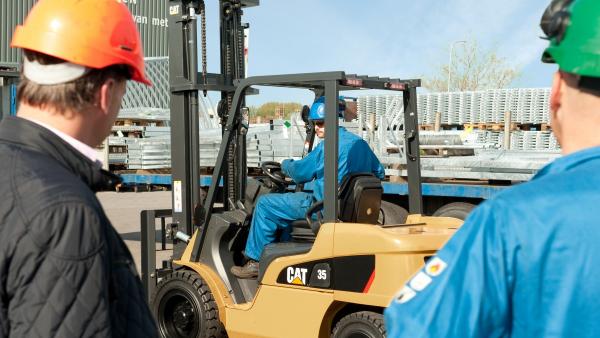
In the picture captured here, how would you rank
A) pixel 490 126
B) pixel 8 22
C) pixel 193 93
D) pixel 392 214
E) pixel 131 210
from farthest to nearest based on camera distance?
pixel 8 22
pixel 490 126
pixel 131 210
pixel 392 214
pixel 193 93

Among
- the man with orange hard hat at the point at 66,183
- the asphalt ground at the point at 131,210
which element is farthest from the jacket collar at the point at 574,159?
the asphalt ground at the point at 131,210

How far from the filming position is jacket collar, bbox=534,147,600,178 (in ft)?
4.34

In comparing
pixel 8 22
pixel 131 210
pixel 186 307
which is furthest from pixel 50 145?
pixel 8 22

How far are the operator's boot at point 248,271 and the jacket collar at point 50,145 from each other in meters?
4.39

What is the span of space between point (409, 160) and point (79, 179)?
4.79m

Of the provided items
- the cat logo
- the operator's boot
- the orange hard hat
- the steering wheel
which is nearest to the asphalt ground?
the steering wheel

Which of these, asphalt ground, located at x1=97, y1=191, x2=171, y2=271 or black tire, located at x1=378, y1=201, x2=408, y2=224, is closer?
black tire, located at x1=378, y1=201, x2=408, y2=224

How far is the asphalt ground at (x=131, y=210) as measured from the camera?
12.1 metres

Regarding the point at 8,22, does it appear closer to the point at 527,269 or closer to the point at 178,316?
the point at 178,316

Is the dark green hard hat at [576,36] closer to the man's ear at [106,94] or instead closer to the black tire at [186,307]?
the man's ear at [106,94]

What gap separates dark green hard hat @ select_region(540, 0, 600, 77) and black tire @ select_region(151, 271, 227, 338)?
484 centimetres

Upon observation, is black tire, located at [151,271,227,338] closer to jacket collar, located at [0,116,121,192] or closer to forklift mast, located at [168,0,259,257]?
forklift mast, located at [168,0,259,257]

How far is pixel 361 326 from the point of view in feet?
16.6

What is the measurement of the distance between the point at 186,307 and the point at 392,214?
3.83 metres
